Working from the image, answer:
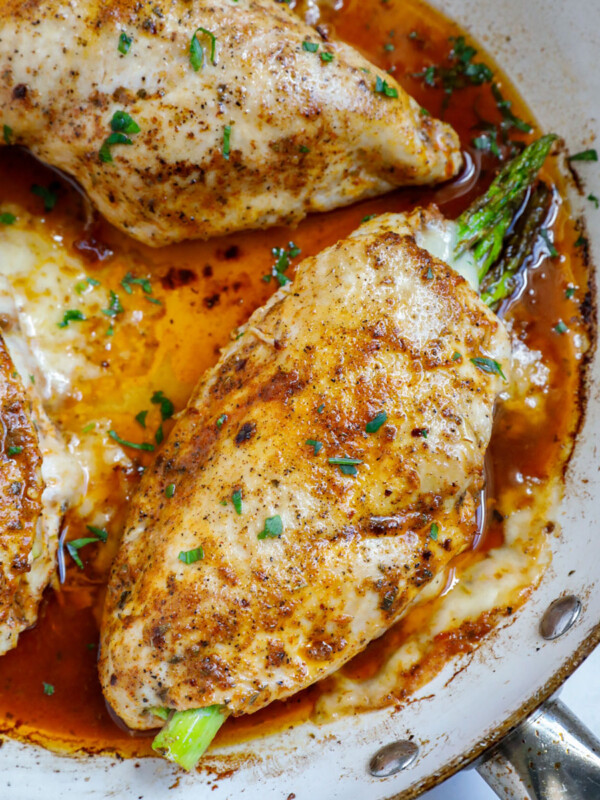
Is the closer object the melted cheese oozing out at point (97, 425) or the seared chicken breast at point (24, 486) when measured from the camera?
the seared chicken breast at point (24, 486)

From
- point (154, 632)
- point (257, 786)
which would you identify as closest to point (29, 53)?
point (154, 632)

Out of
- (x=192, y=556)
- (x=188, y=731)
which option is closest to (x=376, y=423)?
(x=192, y=556)

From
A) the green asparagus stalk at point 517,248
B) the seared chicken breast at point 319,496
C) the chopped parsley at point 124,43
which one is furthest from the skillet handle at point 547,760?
the chopped parsley at point 124,43

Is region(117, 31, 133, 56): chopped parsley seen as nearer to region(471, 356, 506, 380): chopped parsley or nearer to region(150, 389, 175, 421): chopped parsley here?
region(150, 389, 175, 421): chopped parsley

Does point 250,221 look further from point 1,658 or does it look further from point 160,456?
point 1,658

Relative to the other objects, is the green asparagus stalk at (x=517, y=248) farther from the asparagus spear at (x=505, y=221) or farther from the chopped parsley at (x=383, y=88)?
the chopped parsley at (x=383, y=88)

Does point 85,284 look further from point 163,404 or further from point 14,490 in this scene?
point 14,490

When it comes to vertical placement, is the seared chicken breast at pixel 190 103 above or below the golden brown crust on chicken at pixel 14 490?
above
